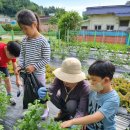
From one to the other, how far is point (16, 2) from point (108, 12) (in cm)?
3419

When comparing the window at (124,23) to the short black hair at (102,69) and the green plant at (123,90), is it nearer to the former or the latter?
the green plant at (123,90)

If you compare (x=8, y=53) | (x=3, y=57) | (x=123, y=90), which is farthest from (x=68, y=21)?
(x=8, y=53)

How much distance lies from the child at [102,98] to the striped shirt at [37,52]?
34.4 inches

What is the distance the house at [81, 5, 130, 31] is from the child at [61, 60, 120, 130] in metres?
16.3

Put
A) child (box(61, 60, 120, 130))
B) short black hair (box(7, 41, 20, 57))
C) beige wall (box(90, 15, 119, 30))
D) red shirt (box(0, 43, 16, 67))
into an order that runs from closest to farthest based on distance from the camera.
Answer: child (box(61, 60, 120, 130))
short black hair (box(7, 41, 20, 57))
red shirt (box(0, 43, 16, 67))
beige wall (box(90, 15, 119, 30))

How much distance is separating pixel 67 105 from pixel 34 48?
75 cm

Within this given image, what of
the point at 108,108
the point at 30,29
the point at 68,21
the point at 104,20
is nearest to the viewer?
the point at 108,108

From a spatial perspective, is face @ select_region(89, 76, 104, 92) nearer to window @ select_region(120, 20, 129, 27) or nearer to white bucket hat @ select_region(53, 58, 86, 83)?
white bucket hat @ select_region(53, 58, 86, 83)

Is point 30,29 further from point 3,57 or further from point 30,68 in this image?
point 3,57

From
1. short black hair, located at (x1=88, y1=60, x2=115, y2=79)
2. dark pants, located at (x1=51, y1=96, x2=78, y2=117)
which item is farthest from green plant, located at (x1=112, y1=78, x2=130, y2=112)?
short black hair, located at (x1=88, y1=60, x2=115, y2=79)

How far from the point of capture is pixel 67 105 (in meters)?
2.33

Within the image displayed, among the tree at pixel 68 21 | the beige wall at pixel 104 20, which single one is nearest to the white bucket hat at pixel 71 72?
the tree at pixel 68 21

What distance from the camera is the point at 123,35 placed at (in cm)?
1216

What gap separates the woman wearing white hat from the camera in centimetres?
209
